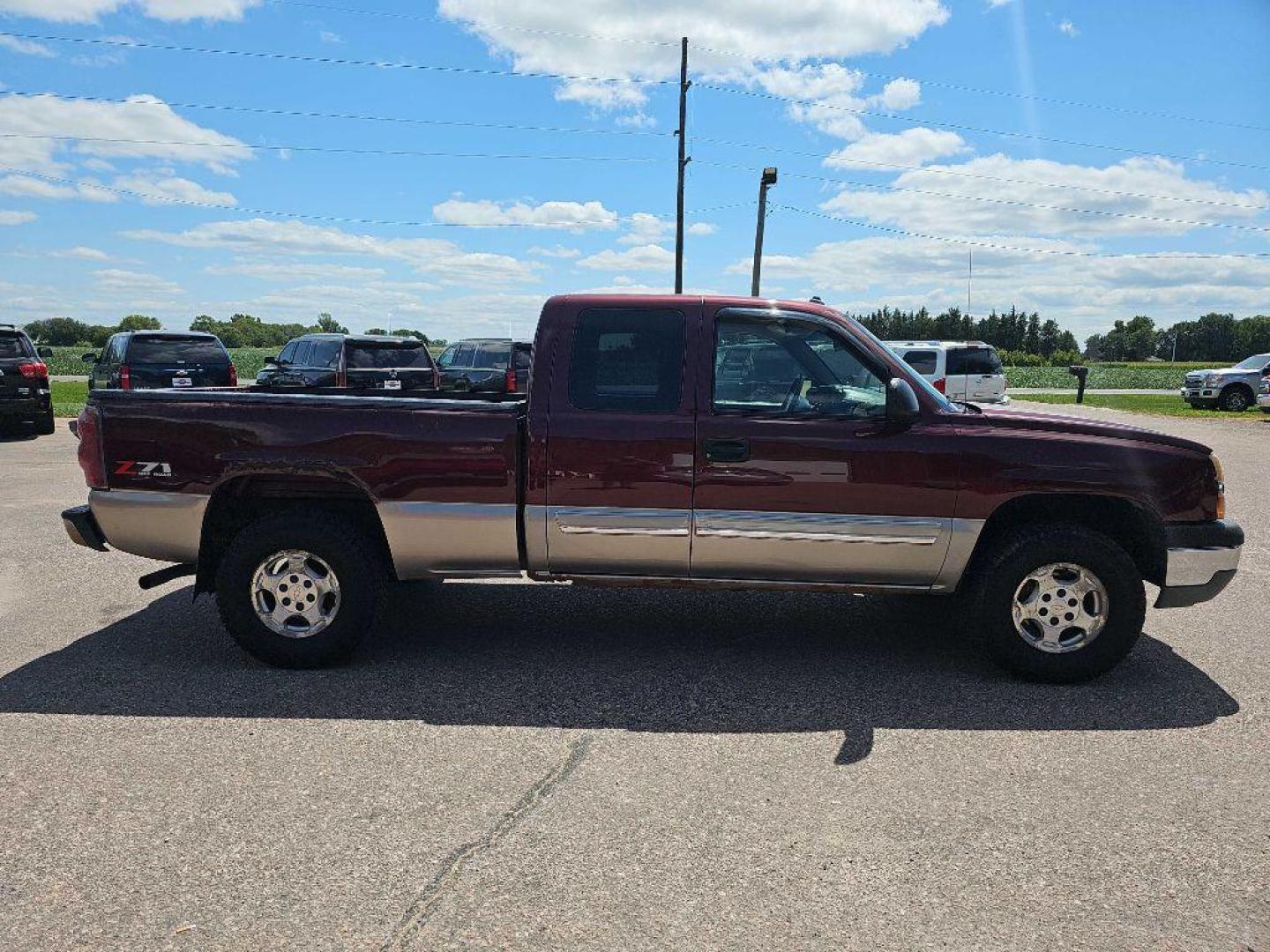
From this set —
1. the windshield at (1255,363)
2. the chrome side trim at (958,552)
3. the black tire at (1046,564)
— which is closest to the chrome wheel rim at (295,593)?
the chrome side trim at (958,552)

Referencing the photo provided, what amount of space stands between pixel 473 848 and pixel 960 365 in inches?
791

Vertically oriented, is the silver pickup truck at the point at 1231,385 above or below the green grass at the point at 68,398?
above

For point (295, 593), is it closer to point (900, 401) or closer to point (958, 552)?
point (900, 401)

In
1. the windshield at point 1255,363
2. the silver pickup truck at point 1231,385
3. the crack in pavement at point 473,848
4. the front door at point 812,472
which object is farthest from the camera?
the windshield at point 1255,363

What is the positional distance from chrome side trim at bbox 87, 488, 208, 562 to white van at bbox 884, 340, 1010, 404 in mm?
18162

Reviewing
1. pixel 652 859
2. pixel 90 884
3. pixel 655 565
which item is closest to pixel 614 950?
pixel 652 859

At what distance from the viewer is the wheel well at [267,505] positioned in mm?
4949

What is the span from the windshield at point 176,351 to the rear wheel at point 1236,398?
27244mm

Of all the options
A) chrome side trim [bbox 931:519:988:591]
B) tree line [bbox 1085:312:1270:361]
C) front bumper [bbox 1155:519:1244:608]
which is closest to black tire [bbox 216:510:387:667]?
chrome side trim [bbox 931:519:988:591]

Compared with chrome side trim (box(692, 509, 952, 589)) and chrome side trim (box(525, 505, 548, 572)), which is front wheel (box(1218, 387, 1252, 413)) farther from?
chrome side trim (box(525, 505, 548, 572))

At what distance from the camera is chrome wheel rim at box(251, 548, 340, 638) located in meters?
4.88

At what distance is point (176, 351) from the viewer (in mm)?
15531

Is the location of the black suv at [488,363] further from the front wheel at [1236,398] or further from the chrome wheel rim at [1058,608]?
the front wheel at [1236,398]

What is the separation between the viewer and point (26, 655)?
16.6 feet
